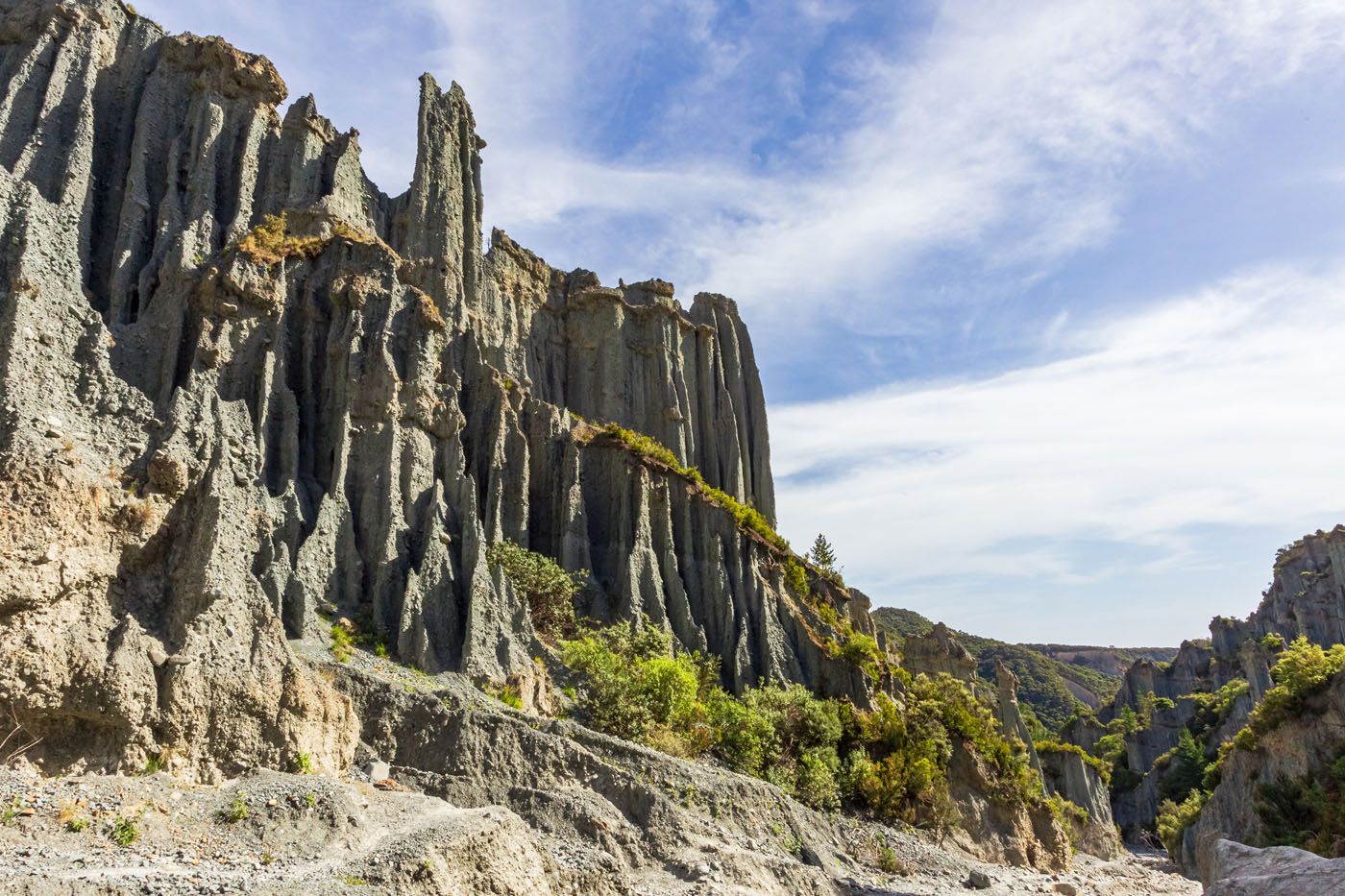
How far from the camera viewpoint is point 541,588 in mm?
37875

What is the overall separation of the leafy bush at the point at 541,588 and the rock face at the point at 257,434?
175cm

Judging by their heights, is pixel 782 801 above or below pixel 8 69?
below

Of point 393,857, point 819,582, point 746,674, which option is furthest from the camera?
point 819,582

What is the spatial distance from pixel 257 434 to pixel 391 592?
722 centimetres

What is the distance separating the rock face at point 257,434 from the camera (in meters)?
19.9

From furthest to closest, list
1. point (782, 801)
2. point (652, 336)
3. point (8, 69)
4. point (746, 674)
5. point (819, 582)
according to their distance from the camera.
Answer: point (652, 336)
point (819, 582)
point (746, 674)
point (8, 69)
point (782, 801)

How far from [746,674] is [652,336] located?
27.5m

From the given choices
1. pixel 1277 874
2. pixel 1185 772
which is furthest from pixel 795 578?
pixel 1185 772

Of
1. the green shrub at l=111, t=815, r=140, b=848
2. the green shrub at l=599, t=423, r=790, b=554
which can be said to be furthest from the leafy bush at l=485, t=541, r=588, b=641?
the green shrub at l=111, t=815, r=140, b=848

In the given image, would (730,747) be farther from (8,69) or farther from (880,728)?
(8,69)

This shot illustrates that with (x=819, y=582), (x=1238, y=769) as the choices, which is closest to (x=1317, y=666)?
(x=1238, y=769)

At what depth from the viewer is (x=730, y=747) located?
114ft

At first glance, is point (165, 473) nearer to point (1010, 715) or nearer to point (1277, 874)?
point (1277, 874)

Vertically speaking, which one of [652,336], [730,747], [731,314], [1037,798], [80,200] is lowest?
[1037,798]
